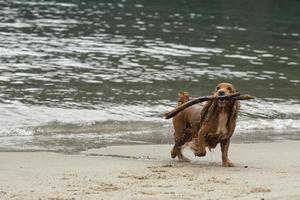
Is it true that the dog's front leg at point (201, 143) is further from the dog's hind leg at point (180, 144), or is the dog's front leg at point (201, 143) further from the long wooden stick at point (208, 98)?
the dog's hind leg at point (180, 144)

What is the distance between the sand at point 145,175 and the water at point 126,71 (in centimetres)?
129

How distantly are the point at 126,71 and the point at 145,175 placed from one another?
11686 mm

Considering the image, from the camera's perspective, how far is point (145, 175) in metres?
8.84

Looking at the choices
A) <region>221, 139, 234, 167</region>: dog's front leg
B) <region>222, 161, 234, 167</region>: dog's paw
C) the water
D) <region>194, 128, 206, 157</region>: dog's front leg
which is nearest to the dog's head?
<region>194, 128, 206, 157</region>: dog's front leg

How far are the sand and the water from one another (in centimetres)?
129

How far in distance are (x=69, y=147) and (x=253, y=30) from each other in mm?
23638

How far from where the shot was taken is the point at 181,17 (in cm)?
3872

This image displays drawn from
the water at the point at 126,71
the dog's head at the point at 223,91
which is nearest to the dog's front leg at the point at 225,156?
the dog's head at the point at 223,91

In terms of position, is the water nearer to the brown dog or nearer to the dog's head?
the brown dog

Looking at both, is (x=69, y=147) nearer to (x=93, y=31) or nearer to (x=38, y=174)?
(x=38, y=174)

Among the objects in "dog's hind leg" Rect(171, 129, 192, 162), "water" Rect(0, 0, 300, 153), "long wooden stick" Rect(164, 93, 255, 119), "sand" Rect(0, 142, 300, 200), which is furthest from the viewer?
"water" Rect(0, 0, 300, 153)

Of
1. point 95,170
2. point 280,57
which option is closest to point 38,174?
point 95,170

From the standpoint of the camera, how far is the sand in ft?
25.1

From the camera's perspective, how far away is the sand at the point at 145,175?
7.64 meters
